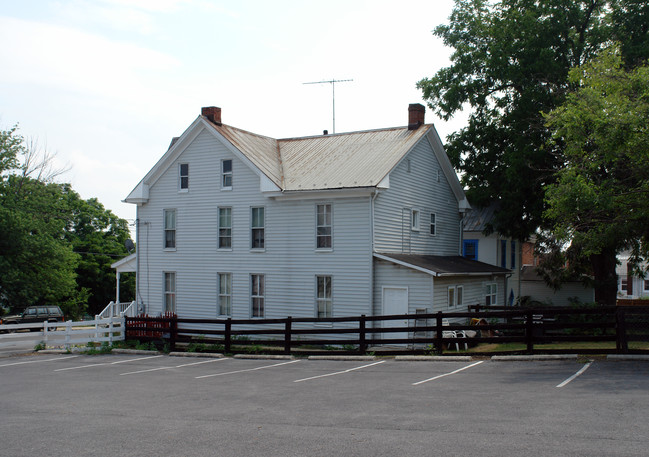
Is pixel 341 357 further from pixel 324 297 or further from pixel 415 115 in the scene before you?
pixel 415 115

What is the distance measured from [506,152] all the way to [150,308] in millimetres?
19673

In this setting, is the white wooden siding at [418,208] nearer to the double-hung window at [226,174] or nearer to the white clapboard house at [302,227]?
the white clapboard house at [302,227]

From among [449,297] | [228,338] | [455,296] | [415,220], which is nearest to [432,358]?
[228,338]

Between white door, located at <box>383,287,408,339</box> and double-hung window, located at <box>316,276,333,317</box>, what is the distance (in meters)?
2.49

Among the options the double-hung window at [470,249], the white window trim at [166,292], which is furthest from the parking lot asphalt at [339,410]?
the double-hung window at [470,249]

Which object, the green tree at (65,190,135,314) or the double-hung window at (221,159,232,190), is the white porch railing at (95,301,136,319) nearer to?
the double-hung window at (221,159,232,190)

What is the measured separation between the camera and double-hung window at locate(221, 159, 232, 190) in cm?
2850

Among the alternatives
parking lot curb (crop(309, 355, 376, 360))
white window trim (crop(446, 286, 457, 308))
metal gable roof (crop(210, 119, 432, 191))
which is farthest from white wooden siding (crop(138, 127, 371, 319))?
parking lot curb (crop(309, 355, 376, 360))

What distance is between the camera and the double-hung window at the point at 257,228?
27.7 meters

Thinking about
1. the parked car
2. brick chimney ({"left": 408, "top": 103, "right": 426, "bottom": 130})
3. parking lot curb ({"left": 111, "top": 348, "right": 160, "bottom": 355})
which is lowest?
the parked car

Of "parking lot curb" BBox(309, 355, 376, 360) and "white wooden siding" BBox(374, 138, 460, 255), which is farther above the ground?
"white wooden siding" BBox(374, 138, 460, 255)

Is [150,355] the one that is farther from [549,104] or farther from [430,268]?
[549,104]

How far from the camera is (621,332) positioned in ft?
52.6

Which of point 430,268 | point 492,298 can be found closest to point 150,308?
point 430,268
